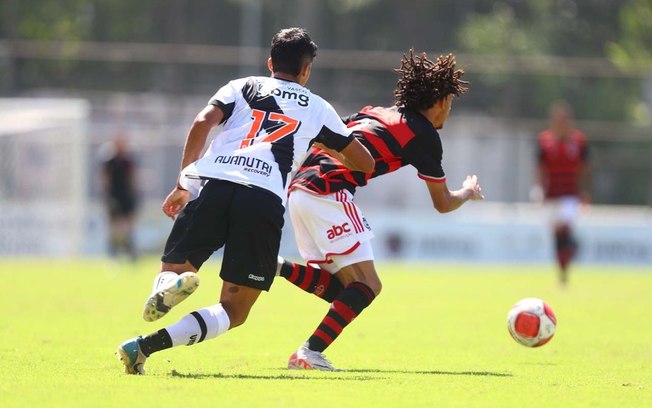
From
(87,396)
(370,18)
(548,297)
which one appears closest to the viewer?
(87,396)

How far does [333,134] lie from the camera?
7.33m

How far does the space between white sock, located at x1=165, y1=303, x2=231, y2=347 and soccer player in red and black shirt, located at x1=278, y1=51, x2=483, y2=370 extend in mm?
922

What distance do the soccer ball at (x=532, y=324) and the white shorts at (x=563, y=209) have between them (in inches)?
376

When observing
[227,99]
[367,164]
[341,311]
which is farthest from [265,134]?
[341,311]

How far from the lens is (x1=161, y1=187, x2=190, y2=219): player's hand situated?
7035 mm

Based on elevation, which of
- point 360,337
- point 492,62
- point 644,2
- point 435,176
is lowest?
point 360,337

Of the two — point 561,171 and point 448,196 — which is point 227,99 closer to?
point 448,196

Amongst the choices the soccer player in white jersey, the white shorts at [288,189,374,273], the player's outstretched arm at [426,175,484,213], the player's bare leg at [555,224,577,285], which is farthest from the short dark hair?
the player's bare leg at [555,224,577,285]

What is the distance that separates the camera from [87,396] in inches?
236

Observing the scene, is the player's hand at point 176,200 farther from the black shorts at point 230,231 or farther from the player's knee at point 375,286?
the player's knee at point 375,286

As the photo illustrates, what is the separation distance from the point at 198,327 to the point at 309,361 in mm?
924

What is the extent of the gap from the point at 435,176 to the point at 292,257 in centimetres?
1760

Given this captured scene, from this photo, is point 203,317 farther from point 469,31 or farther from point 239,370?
point 469,31

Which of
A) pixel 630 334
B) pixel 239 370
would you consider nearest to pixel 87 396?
pixel 239 370
